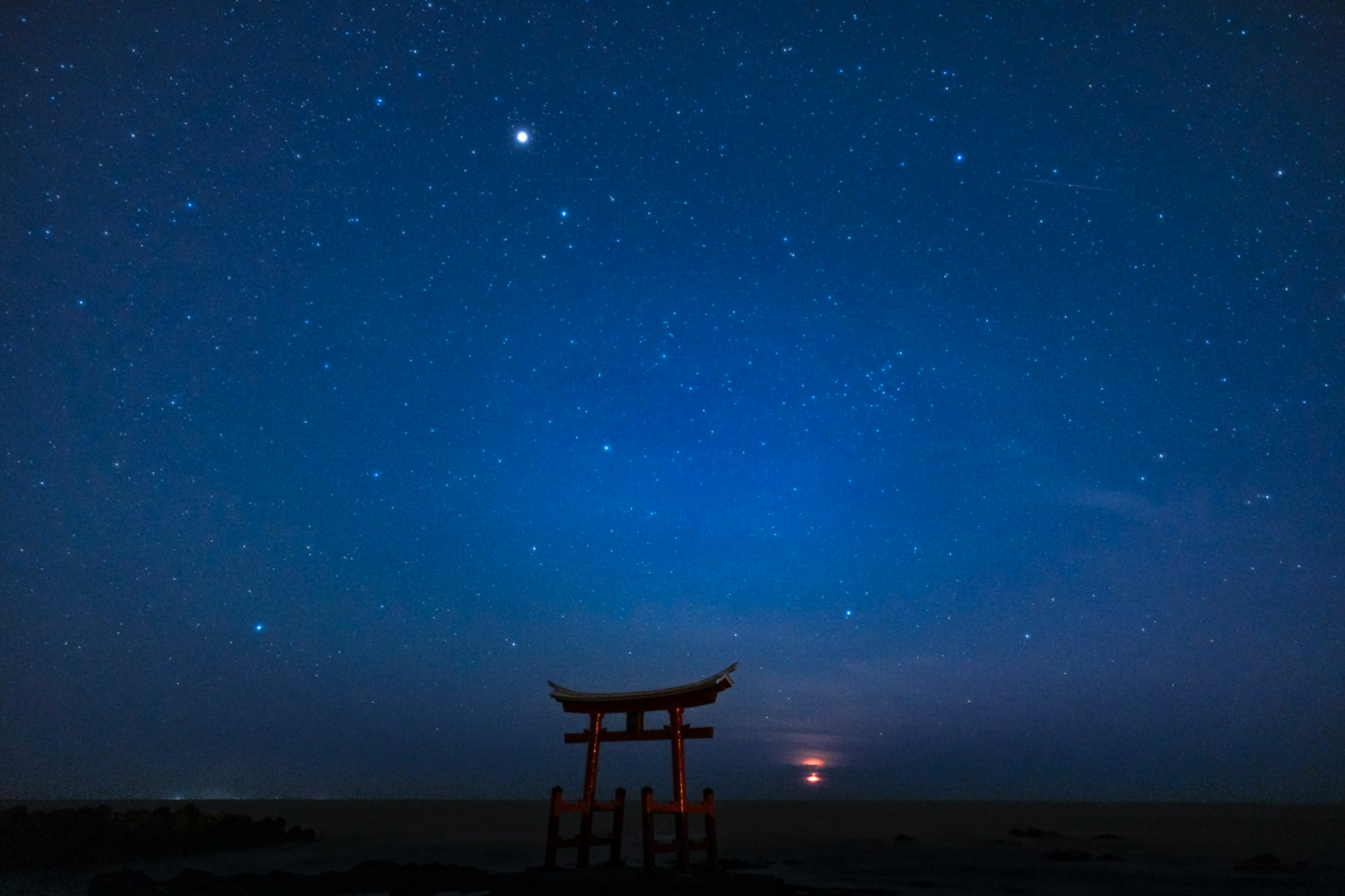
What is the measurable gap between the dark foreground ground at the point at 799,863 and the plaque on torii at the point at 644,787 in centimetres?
77

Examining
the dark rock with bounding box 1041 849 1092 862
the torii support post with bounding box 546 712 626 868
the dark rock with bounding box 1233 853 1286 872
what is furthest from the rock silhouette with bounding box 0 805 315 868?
the dark rock with bounding box 1233 853 1286 872

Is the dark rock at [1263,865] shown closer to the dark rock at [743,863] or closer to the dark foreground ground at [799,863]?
the dark foreground ground at [799,863]

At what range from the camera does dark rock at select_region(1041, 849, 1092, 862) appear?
37.4 metres

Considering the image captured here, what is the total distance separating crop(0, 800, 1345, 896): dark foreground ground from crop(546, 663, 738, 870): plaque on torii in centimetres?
77

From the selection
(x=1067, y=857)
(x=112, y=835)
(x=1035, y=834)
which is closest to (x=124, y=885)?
(x=112, y=835)

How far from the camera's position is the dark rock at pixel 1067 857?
123 ft

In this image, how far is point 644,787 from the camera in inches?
752

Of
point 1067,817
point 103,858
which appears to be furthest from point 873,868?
point 1067,817

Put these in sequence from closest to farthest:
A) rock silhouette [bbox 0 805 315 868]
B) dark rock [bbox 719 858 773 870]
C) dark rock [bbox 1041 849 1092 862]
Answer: rock silhouette [bbox 0 805 315 868]
dark rock [bbox 719 858 773 870]
dark rock [bbox 1041 849 1092 862]

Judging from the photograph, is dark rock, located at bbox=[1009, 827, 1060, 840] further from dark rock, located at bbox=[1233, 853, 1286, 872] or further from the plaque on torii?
the plaque on torii

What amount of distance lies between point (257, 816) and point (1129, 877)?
293 ft

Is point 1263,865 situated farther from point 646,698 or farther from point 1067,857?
point 646,698

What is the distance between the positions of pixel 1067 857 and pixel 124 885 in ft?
121

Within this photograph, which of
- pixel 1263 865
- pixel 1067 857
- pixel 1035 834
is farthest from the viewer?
pixel 1035 834
